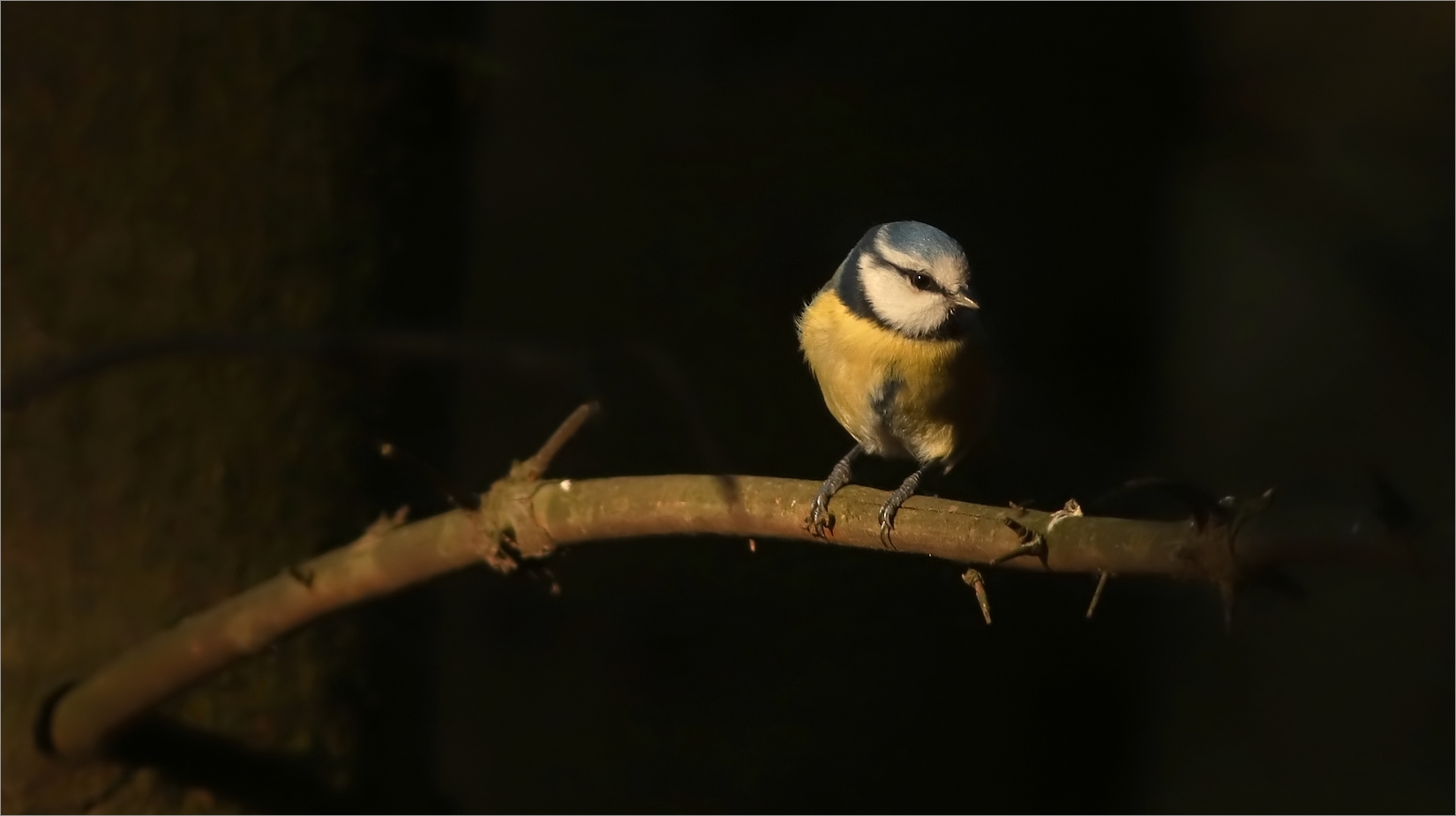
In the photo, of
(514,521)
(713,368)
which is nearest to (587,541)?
(514,521)

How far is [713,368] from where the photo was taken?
1106 millimetres

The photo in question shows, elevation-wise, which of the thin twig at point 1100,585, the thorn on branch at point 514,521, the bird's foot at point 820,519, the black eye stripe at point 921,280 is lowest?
the thin twig at point 1100,585

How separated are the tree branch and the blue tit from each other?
0.13 meters

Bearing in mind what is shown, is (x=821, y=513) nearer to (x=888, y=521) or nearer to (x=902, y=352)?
(x=888, y=521)

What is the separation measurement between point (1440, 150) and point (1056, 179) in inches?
22.5

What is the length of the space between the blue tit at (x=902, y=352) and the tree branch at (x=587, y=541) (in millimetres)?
134

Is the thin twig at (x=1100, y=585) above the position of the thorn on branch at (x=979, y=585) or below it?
below

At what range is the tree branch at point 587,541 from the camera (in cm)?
37

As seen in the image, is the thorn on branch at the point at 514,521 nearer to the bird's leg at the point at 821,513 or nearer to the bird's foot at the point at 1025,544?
the bird's leg at the point at 821,513

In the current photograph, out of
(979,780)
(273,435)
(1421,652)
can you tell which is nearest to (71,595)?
(273,435)

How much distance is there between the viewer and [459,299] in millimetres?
853

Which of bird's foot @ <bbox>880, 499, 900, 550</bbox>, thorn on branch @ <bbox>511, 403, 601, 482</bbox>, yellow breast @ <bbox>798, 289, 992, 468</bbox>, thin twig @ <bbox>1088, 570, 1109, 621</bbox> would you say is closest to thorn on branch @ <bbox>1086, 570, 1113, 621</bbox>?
thin twig @ <bbox>1088, 570, 1109, 621</bbox>

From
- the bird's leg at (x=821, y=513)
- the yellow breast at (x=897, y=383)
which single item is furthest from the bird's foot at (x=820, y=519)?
the yellow breast at (x=897, y=383)

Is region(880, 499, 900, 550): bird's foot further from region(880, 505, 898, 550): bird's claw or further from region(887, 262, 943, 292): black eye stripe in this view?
region(887, 262, 943, 292): black eye stripe
